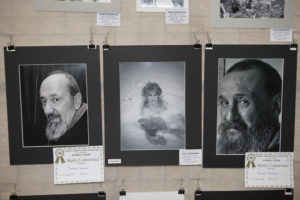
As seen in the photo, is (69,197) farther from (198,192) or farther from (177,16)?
(177,16)

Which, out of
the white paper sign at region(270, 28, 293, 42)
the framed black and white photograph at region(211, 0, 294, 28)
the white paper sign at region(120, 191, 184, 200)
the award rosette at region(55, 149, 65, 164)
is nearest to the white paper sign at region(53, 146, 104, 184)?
the award rosette at region(55, 149, 65, 164)

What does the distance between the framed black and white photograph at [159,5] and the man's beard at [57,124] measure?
0.52 meters

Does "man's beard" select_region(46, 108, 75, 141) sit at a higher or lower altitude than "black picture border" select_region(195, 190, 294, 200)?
higher

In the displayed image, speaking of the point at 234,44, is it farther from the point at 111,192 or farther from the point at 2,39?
Result: the point at 2,39

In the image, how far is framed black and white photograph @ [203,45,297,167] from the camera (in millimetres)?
1159

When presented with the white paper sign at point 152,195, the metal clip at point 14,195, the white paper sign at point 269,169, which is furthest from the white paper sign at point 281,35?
the metal clip at point 14,195

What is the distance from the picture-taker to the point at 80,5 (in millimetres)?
1115

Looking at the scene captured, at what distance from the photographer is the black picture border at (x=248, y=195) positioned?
121 centimetres

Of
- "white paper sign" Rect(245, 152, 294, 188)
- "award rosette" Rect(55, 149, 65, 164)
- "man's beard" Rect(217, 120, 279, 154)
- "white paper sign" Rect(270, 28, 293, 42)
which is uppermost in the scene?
"white paper sign" Rect(270, 28, 293, 42)

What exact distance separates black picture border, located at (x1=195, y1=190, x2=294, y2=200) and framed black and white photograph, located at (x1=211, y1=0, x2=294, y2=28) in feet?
2.36

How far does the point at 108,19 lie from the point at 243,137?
0.76m

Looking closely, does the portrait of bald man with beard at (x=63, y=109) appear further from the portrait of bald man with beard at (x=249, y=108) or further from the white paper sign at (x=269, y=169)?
the white paper sign at (x=269, y=169)

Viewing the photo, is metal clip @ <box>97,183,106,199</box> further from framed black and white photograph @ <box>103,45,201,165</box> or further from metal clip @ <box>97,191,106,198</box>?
framed black and white photograph @ <box>103,45,201,165</box>

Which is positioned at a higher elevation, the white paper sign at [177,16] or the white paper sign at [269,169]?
the white paper sign at [177,16]
